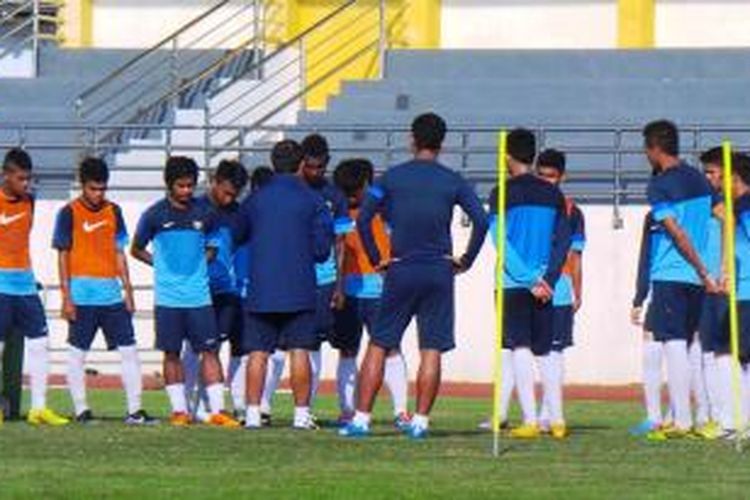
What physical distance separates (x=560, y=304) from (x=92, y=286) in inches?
144

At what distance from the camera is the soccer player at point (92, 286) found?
896 inches

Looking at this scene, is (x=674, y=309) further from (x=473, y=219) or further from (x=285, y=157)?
(x=285, y=157)

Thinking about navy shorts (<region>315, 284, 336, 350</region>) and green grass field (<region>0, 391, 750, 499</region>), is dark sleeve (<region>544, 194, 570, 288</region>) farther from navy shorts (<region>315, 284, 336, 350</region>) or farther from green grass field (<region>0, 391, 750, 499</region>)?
navy shorts (<region>315, 284, 336, 350</region>)

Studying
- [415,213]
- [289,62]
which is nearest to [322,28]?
[289,62]

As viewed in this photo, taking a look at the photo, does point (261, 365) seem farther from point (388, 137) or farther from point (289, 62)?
point (289, 62)

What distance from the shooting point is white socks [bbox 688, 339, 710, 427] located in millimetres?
21766

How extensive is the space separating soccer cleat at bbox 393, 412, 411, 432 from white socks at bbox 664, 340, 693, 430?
6.45ft

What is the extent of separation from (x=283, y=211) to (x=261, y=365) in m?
1.15

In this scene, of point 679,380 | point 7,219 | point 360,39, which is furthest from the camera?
point 360,39

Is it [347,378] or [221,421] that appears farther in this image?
[347,378]

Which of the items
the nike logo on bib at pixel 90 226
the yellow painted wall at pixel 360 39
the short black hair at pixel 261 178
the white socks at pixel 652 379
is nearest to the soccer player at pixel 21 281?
the nike logo on bib at pixel 90 226

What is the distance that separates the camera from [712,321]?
2088cm

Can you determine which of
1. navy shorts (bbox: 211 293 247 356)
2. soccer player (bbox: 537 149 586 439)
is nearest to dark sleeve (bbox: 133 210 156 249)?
navy shorts (bbox: 211 293 247 356)

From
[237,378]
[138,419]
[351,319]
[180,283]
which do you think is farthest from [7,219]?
[351,319]
